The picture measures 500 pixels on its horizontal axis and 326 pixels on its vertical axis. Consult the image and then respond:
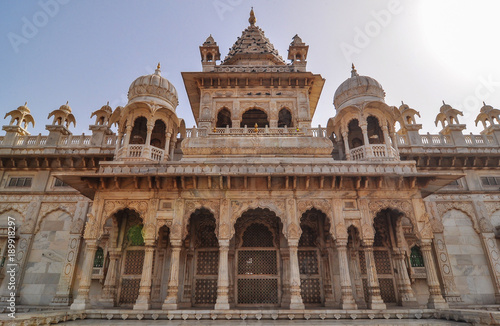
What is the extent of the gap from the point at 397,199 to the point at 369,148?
3.54 metres

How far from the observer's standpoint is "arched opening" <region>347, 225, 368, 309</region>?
39.4ft

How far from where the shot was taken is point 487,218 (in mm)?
15586

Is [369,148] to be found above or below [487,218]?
above

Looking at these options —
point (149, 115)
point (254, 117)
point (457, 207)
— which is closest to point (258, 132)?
point (254, 117)

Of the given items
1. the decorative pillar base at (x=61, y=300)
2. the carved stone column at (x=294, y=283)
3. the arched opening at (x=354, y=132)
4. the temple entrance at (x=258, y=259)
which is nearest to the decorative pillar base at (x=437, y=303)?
the carved stone column at (x=294, y=283)

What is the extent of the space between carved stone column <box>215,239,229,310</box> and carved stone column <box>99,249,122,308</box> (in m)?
4.99

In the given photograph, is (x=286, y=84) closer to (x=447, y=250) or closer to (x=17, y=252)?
(x=447, y=250)

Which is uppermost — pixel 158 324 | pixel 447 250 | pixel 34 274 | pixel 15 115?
pixel 15 115

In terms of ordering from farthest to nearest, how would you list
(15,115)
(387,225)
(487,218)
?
(15,115) → (487,218) → (387,225)

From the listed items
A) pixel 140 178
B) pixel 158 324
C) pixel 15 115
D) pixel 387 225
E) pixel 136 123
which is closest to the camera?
pixel 158 324

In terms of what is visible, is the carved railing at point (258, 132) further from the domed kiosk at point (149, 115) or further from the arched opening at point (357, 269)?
the arched opening at point (357, 269)

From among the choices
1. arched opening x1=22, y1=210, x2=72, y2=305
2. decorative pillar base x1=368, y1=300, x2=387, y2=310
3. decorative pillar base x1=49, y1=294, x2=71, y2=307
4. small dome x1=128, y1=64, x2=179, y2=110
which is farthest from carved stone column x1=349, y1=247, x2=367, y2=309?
arched opening x1=22, y1=210, x2=72, y2=305

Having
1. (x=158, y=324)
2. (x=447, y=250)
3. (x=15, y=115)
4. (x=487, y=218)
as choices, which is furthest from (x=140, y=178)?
(x=487, y=218)

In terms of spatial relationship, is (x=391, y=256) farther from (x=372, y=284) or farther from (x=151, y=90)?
(x=151, y=90)
